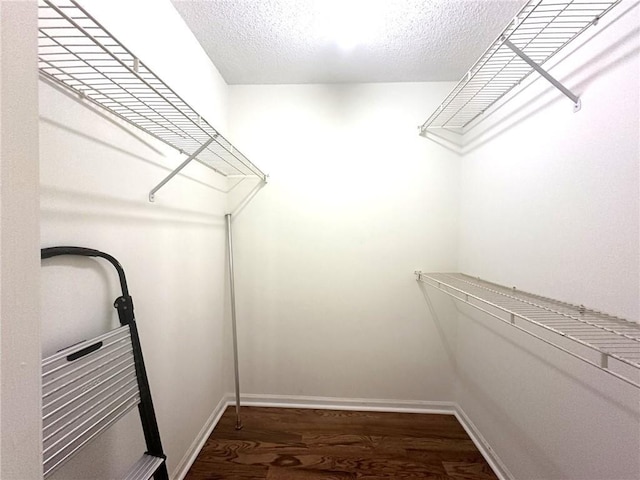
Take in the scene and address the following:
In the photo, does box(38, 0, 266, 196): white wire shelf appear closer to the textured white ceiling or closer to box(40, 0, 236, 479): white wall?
box(40, 0, 236, 479): white wall

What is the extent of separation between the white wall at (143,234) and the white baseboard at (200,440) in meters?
A: 0.02

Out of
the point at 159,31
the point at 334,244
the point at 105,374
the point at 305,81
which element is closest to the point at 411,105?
the point at 305,81

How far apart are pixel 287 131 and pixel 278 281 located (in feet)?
3.60

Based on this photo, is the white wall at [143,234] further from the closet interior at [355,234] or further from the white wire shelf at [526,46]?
the white wire shelf at [526,46]

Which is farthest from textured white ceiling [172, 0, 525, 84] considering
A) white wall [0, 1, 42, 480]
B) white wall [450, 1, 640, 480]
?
white wall [0, 1, 42, 480]

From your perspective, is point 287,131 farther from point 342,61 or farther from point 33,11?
point 33,11

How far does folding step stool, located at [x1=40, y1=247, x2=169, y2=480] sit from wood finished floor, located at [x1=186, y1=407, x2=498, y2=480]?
2.20ft

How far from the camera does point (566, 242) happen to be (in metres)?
1.04

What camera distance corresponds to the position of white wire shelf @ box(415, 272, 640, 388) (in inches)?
26.1

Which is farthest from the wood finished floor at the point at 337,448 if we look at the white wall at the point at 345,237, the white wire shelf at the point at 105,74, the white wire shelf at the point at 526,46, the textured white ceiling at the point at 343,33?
the textured white ceiling at the point at 343,33

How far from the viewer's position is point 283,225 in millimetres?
1927

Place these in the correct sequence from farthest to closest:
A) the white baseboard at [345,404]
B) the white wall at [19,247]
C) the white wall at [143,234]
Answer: the white baseboard at [345,404], the white wall at [143,234], the white wall at [19,247]

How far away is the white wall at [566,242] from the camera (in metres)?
0.83

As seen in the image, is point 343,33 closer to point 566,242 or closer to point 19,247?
point 566,242
